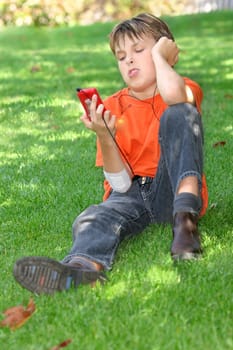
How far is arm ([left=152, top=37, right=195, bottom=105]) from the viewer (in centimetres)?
374

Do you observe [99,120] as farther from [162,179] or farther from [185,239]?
[185,239]

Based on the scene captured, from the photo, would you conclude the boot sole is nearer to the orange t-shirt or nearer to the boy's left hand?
the orange t-shirt

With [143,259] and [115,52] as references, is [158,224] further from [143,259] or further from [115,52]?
[115,52]

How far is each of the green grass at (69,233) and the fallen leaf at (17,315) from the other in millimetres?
26

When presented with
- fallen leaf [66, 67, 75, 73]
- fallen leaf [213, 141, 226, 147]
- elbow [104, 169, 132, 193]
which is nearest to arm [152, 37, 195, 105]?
elbow [104, 169, 132, 193]

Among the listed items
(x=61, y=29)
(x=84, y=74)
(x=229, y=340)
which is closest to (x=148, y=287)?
(x=229, y=340)

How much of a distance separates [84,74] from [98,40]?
410 centimetres

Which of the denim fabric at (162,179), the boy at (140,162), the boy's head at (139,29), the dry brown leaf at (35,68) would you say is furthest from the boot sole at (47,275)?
the dry brown leaf at (35,68)

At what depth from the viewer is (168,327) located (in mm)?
2957

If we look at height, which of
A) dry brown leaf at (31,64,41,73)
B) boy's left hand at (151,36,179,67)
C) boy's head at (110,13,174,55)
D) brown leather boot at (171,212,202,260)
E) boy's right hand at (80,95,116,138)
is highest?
boy's head at (110,13,174,55)

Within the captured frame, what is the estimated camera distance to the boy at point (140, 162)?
3537 millimetres

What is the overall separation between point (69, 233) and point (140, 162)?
560 mm

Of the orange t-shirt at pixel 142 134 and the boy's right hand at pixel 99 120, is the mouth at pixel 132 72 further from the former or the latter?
the boy's right hand at pixel 99 120

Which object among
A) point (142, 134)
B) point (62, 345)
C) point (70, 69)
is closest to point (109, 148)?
point (142, 134)
